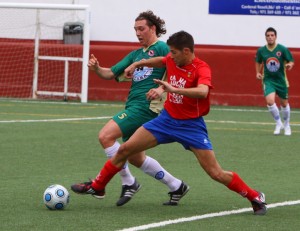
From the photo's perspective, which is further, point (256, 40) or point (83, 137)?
point (256, 40)

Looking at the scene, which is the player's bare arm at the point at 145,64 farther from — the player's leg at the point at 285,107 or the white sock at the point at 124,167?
the player's leg at the point at 285,107

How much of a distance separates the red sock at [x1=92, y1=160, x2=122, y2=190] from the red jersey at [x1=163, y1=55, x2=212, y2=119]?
79 centimetres

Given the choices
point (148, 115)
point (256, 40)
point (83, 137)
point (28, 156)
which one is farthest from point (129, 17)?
point (148, 115)

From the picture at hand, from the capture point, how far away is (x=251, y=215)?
957cm

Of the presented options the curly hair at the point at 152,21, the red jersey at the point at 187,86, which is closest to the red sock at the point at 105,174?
the red jersey at the point at 187,86

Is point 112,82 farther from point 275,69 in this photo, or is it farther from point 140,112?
point 140,112

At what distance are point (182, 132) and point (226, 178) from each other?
61cm

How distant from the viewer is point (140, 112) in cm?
1046

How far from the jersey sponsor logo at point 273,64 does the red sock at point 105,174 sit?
31.6 ft

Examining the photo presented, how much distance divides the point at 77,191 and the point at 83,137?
23.8 ft

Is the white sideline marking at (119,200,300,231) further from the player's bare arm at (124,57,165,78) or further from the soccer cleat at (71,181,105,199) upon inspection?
the player's bare arm at (124,57,165,78)

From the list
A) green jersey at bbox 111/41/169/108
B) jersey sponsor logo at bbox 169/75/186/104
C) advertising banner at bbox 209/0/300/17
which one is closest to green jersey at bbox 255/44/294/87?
advertising banner at bbox 209/0/300/17

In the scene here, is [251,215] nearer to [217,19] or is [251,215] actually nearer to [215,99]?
[215,99]

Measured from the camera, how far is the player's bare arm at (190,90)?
9.08 m
